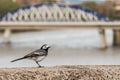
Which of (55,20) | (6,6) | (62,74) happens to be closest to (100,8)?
(6,6)

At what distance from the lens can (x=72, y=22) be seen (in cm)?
5594

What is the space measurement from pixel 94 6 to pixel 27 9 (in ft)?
175

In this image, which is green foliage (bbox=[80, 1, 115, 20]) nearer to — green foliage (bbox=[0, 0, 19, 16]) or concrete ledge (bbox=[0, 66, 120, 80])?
green foliage (bbox=[0, 0, 19, 16])

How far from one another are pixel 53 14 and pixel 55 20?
496cm

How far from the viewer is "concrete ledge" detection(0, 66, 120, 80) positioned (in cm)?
738

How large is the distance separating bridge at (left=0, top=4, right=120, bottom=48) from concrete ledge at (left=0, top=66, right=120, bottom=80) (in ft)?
147

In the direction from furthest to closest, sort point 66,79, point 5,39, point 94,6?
point 94,6
point 5,39
point 66,79

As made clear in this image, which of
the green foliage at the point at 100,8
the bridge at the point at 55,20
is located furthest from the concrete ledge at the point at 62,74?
the green foliage at the point at 100,8

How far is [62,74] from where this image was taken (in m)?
7.44

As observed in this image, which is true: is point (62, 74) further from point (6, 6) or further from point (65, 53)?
point (6, 6)

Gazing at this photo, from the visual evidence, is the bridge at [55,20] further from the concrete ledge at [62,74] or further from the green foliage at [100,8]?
the green foliage at [100,8]

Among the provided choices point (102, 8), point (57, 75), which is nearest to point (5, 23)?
point (57, 75)

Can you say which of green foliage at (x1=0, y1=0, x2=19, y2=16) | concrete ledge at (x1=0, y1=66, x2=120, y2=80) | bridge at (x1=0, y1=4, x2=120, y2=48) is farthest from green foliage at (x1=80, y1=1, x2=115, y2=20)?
concrete ledge at (x1=0, y1=66, x2=120, y2=80)

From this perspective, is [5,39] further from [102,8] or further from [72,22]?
[102,8]
